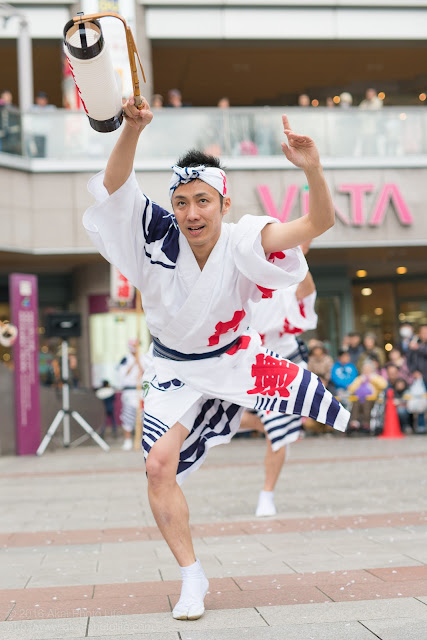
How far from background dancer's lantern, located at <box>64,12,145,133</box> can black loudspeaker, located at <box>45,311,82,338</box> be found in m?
11.2

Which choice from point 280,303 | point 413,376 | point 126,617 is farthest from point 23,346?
point 126,617

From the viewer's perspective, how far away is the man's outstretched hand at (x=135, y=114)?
3311 mm

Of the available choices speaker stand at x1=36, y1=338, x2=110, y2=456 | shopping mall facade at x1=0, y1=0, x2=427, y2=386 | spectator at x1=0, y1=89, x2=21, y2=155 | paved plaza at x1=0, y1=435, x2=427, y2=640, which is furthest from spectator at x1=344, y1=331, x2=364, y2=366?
spectator at x1=0, y1=89, x2=21, y2=155

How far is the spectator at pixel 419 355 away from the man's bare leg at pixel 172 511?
38.6 feet

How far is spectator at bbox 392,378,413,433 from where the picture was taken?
1462cm

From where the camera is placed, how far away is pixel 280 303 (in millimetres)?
6133


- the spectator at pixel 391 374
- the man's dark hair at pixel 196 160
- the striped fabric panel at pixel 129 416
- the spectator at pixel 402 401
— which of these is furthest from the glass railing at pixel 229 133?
the man's dark hair at pixel 196 160

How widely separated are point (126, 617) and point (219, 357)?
1161mm

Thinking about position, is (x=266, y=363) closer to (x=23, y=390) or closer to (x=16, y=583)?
(x=16, y=583)

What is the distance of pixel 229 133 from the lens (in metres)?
17.8

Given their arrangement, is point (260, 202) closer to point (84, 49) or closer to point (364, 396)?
point (364, 396)

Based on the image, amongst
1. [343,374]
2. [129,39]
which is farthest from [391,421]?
[129,39]

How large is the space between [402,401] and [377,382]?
1.74 ft

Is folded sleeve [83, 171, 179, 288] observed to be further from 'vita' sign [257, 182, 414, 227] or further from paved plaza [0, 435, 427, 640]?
'vita' sign [257, 182, 414, 227]
